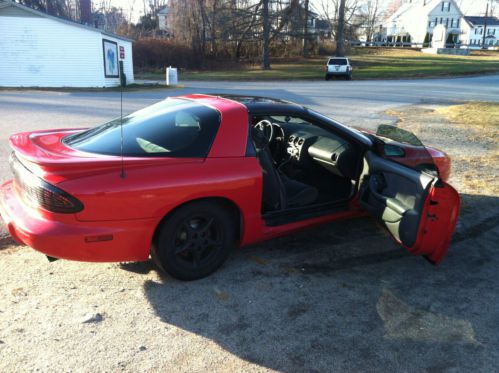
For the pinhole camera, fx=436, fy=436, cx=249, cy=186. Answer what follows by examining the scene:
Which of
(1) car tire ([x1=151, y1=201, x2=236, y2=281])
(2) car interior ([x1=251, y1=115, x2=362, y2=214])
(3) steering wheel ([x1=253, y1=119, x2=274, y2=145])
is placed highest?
(3) steering wheel ([x1=253, y1=119, x2=274, y2=145])

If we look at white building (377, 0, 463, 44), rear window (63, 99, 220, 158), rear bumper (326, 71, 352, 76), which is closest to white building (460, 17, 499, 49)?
white building (377, 0, 463, 44)

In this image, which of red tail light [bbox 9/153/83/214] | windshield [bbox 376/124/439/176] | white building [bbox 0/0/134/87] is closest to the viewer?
red tail light [bbox 9/153/83/214]

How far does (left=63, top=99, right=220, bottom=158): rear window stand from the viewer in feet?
10.5

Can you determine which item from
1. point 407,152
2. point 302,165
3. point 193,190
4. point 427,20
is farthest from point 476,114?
point 427,20

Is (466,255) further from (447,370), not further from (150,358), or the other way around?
(150,358)

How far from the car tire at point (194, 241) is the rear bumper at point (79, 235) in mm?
133

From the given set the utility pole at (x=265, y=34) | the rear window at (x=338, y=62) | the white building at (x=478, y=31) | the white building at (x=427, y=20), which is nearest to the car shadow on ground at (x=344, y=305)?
the rear window at (x=338, y=62)

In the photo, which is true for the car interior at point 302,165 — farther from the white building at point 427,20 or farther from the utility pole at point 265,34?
the white building at point 427,20

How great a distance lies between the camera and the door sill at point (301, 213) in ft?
12.3

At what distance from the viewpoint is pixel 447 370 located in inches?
98.5

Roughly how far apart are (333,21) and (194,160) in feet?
154

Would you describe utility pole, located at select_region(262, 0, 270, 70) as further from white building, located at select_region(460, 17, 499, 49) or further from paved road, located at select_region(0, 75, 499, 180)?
white building, located at select_region(460, 17, 499, 49)

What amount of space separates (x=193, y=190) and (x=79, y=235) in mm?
808

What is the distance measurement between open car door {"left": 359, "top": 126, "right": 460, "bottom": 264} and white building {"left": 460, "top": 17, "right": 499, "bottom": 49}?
112m
